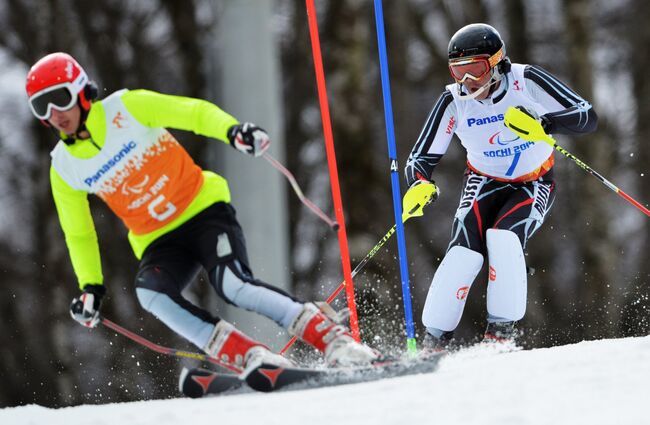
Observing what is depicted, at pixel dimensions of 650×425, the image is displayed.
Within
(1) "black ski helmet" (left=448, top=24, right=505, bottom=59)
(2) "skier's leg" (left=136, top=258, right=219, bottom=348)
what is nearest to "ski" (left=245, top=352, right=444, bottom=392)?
(2) "skier's leg" (left=136, top=258, right=219, bottom=348)

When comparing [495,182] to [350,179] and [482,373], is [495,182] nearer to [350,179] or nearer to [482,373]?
[482,373]

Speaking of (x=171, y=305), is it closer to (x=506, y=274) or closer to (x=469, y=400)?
(x=506, y=274)

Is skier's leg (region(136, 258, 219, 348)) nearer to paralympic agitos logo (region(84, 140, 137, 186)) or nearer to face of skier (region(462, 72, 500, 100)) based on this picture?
paralympic agitos logo (region(84, 140, 137, 186))

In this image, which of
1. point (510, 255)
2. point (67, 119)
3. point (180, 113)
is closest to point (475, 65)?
point (510, 255)

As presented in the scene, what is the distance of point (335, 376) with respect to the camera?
5172 mm

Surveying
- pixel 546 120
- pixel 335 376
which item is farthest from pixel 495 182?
pixel 335 376

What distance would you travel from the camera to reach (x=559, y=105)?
244 inches

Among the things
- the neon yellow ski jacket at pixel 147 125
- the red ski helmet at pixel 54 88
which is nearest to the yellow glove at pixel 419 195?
the neon yellow ski jacket at pixel 147 125

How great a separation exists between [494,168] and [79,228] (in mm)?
2072

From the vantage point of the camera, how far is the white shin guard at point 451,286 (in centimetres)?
612

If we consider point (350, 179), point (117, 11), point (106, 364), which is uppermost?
point (117, 11)

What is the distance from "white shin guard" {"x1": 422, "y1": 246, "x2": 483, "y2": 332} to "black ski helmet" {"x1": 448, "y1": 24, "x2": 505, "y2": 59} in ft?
3.11

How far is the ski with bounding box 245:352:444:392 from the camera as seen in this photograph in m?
5.16

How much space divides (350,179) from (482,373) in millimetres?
9370
